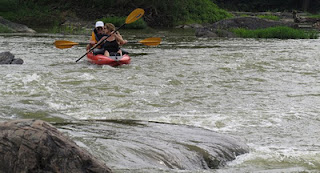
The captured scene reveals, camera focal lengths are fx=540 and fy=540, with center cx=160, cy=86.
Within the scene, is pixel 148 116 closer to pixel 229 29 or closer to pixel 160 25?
pixel 229 29

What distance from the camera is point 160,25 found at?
28.9 metres

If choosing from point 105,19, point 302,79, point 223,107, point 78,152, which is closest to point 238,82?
point 302,79

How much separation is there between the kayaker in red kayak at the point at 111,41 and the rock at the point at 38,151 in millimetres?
9203

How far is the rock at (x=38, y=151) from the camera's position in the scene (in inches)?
118

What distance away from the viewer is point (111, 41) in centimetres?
1232

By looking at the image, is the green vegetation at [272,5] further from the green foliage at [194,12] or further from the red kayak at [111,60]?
the red kayak at [111,60]

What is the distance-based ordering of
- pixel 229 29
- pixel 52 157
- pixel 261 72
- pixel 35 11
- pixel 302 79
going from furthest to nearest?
1. pixel 35 11
2. pixel 229 29
3. pixel 261 72
4. pixel 302 79
5. pixel 52 157

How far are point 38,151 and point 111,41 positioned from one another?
945 centimetres

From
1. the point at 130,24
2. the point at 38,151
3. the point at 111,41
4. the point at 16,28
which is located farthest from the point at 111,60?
the point at 130,24

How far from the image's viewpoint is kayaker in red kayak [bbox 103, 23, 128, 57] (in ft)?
40.2

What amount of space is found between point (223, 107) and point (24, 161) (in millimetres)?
4792

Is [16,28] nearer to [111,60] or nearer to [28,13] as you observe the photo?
[28,13]

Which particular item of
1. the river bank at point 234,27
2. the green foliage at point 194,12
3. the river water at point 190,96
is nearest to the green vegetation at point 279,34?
the river bank at point 234,27

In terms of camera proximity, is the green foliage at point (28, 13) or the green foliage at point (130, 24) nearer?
the green foliage at point (130, 24)
